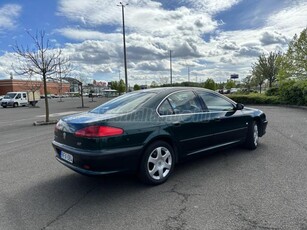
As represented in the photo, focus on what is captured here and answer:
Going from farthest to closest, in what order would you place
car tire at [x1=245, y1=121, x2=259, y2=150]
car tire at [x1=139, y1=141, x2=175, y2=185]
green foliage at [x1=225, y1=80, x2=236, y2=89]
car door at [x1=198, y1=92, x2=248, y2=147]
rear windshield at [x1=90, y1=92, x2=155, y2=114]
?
green foliage at [x1=225, y1=80, x2=236, y2=89] → car tire at [x1=245, y1=121, x2=259, y2=150] → car door at [x1=198, y1=92, x2=248, y2=147] → rear windshield at [x1=90, y1=92, x2=155, y2=114] → car tire at [x1=139, y1=141, x2=175, y2=185]

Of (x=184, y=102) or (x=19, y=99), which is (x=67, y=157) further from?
(x=19, y=99)

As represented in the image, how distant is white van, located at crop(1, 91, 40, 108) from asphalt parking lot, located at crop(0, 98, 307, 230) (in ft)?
99.8

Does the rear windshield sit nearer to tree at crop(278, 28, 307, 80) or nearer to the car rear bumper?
the car rear bumper

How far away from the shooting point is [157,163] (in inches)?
157

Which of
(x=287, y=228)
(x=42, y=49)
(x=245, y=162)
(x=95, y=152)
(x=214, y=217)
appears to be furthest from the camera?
(x=42, y=49)

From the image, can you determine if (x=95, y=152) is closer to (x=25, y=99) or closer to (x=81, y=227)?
(x=81, y=227)

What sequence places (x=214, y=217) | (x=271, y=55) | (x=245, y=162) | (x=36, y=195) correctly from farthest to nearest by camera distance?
(x=271, y=55) < (x=245, y=162) < (x=36, y=195) < (x=214, y=217)

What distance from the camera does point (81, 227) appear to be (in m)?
2.88

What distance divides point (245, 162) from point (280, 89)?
1740 cm

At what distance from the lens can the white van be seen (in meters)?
31.7

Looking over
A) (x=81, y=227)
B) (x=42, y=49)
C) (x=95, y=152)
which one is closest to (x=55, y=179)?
(x=95, y=152)

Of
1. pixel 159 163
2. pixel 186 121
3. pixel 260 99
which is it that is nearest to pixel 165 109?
pixel 186 121

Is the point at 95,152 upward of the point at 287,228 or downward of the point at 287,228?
upward

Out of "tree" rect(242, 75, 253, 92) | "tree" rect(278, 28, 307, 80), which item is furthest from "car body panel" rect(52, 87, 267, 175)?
"tree" rect(242, 75, 253, 92)
